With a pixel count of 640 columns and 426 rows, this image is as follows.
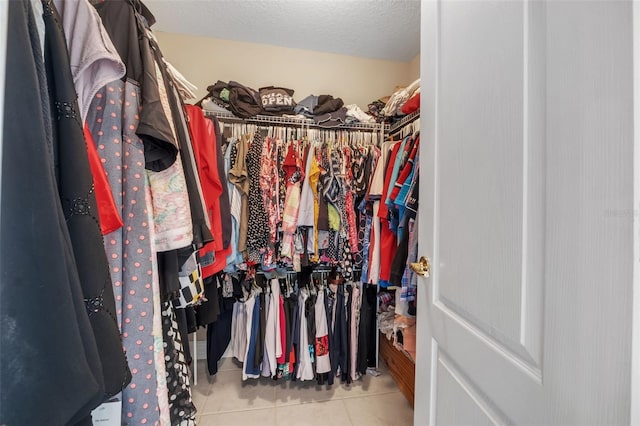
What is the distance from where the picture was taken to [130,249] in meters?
0.61

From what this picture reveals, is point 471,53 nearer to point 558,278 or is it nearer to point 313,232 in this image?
point 558,278

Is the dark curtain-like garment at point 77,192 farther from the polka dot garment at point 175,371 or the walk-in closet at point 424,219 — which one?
the polka dot garment at point 175,371

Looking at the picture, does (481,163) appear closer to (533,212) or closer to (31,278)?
(533,212)

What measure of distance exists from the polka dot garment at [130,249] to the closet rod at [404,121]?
138 cm

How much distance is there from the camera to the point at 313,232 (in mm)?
1553

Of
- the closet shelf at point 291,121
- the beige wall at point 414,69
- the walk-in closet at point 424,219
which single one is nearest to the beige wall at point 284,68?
the beige wall at point 414,69

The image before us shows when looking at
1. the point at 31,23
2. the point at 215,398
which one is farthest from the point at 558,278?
the point at 215,398

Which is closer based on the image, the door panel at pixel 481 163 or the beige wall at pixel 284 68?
the door panel at pixel 481 163

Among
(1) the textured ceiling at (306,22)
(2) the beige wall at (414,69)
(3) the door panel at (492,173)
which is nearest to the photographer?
(3) the door panel at (492,173)

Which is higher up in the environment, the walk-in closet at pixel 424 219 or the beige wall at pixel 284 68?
the beige wall at pixel 284 68

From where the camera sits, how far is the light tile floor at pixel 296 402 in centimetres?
139

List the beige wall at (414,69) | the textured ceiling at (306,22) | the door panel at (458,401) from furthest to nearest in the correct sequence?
the beige wall at (414,69) < the textured ceiling at (306,22) < the door panel at (458,401)

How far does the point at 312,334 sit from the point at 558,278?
59.5 inches

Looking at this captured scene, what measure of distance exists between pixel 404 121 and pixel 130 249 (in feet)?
5.28
